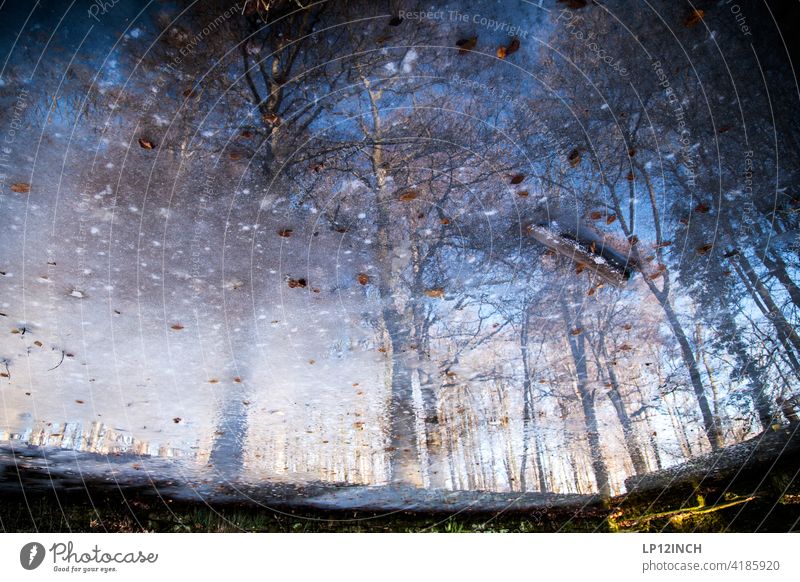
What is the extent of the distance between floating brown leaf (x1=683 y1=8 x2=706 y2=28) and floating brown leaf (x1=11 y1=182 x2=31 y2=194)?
2908 millimetres

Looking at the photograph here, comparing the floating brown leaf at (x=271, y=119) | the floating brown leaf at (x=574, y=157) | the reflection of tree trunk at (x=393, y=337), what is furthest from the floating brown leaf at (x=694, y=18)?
the floating brown leaf at (x=271, y=119)

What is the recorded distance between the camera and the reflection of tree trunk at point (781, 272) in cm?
244

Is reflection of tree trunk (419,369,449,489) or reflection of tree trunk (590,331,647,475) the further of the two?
reflection of tree trunk (419,369,449,489)

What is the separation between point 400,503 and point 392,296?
359 centimetres

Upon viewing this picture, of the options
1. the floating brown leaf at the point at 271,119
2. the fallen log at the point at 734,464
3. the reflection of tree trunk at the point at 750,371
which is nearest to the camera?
the floating brown leaf at the point at 271,119

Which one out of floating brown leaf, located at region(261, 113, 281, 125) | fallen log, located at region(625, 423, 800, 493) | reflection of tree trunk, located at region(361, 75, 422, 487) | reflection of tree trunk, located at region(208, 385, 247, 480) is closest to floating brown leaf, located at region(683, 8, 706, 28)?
reflection of tree trunk, located at region(361, 75, 422, 487)

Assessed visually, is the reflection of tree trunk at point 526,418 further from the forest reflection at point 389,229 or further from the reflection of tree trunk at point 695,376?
the reflection of tree trunk at point 695,376

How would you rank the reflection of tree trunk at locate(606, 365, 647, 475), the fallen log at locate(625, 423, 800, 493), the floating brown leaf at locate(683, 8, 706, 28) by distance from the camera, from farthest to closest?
the fallen log at locate(625, 423, 800, 493), the reflection of tree trunk at locate(606, 365, 647, 475), the floating brown leaf at locate(683, 8, 706, 28)

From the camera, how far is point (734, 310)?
2701 mm

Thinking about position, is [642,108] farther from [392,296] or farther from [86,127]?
[86,127]

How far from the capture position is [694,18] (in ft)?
5.41

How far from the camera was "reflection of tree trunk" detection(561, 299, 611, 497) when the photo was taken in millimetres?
2725
